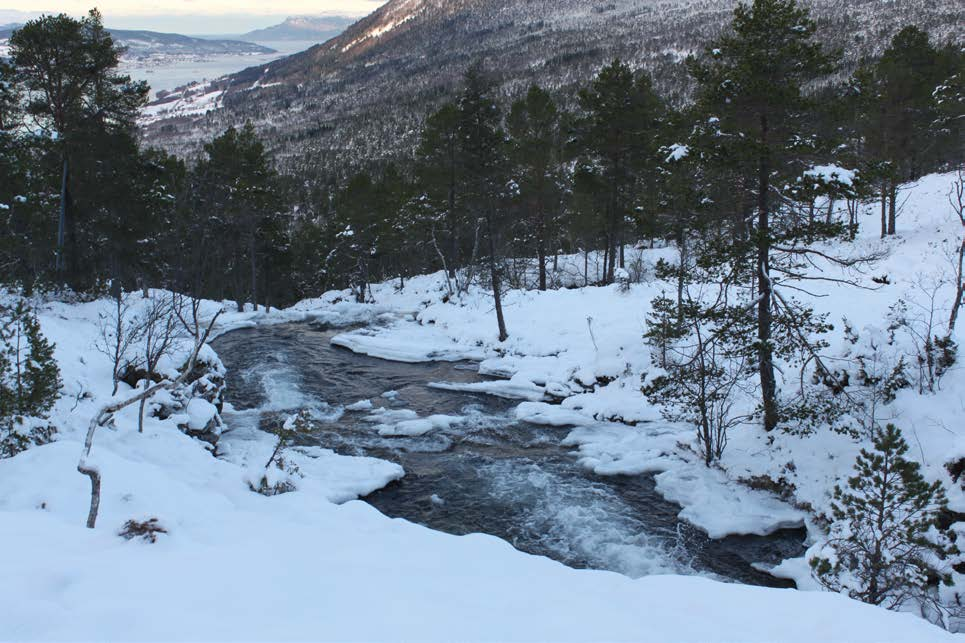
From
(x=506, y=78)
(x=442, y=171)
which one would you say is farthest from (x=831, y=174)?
(x=506, y=78)

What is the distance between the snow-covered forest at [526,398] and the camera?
17.0 feet

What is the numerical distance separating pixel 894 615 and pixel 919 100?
3097 cm

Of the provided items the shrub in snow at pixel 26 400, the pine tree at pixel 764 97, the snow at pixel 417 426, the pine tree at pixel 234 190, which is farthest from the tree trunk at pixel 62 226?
the pine tree at pixel 764 97

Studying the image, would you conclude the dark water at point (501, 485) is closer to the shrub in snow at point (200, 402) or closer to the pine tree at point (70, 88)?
the shrub in snow at point (200, 402)

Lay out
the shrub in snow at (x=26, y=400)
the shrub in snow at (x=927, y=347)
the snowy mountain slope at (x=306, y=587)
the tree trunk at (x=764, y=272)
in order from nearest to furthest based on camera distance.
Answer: the snowy mountain slope at (x=306, y=587), the shrub in snow at (x=26, y=400), the tree trunk at (x=764, y=272), the shrub in snow at (x=927, y=347)

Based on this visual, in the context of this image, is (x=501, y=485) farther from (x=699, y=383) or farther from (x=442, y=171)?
(x=442, y=171)

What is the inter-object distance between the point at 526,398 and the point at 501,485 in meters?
6.03

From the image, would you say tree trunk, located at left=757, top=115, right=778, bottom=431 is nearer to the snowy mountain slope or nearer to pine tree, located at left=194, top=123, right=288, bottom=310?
the snowy mountain slope

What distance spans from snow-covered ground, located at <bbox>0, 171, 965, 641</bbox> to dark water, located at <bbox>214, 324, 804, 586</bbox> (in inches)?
20.4

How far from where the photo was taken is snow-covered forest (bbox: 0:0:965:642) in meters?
5.17

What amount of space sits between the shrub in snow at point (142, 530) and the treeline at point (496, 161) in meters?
10.3

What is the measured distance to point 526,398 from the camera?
18344mm

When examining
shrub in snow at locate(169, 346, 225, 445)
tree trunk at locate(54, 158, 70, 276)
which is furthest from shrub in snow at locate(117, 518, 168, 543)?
tree trunk at locate(54, 158, 70, 276)

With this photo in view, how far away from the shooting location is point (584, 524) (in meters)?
10.8
